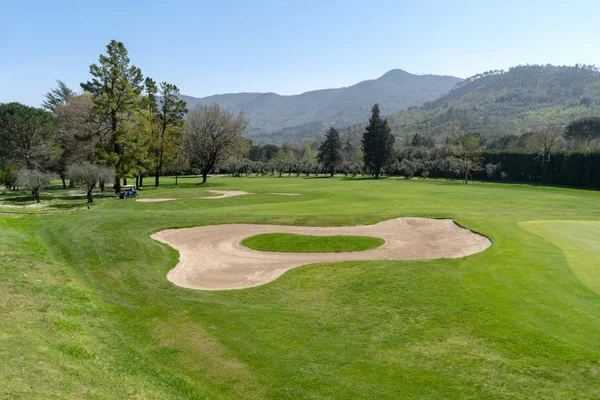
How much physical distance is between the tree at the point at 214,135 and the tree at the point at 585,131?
346ft

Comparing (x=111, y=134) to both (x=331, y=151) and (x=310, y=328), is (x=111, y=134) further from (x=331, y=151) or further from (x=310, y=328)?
(x=331, y=151)

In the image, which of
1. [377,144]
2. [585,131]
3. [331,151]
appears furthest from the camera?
[331,151]

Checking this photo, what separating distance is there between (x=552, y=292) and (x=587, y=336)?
320 cm

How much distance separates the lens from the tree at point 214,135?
75.1m

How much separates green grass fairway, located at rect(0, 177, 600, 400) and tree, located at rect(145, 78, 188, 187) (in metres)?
50.4

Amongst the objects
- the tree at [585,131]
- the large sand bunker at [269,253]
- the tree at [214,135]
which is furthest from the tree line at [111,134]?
the tree at [585,131]

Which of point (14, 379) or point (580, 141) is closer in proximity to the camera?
point (14, 379)

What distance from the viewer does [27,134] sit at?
201ft

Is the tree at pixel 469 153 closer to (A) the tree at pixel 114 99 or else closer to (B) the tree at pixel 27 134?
(A) the tree at pixel 114 99

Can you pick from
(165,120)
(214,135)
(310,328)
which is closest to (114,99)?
(165,120)

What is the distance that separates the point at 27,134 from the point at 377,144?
275ft

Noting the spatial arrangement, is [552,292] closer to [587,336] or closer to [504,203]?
[587,336]

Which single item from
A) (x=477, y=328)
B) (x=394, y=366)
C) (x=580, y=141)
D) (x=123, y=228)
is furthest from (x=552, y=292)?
(x=580, y=141)

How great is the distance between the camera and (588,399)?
7.58m
